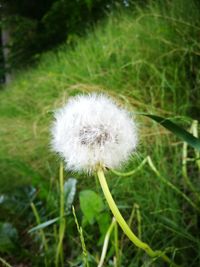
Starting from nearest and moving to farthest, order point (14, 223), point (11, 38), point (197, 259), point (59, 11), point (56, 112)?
point (56, 112), point (197, 259), point (14, 223), point (59, 11), point (11, 38)

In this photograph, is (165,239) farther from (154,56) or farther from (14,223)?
(154,56)

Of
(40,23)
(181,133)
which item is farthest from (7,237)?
(40,23)

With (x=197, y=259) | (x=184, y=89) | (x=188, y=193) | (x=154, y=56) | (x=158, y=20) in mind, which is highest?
(x=158, y=20)

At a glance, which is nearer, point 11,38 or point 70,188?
point 70,188

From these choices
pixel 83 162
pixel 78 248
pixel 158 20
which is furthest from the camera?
pixel 158 20

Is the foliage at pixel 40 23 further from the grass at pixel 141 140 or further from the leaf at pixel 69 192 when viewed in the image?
the leaf at pixel 69 192

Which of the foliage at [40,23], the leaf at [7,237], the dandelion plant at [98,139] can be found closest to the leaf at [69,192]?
the leaf at [7,237]

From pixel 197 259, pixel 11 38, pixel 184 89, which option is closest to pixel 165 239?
pixel 197 259

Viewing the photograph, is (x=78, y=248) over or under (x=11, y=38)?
under
